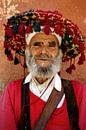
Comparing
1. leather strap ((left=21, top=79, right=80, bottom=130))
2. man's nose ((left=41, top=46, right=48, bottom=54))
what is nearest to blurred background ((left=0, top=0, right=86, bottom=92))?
man's nose ((left=41, top=46, right=48, bottom=54))

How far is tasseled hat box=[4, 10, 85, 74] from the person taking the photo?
3285 mm

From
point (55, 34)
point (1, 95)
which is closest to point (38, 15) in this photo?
point (55, 34)

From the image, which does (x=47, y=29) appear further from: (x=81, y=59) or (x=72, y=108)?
(x=72, y=108)

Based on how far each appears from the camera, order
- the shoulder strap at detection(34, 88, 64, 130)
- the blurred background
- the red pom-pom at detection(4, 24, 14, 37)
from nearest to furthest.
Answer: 1. the shoulder strap at detection(34, 88, 64, 130)
2. the red pom-pom at detection(4, 24, 14, 37)
3. the blurred background

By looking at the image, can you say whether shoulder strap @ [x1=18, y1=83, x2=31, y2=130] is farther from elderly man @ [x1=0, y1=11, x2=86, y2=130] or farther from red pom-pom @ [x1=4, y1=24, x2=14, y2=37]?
red pom-pom @ [x1=4, y1=24, x2=14, y2=37]

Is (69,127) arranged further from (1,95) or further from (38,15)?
(38,15)

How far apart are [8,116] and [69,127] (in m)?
0.44

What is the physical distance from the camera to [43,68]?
10.8 feet

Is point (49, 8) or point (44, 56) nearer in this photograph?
point (44, 56)

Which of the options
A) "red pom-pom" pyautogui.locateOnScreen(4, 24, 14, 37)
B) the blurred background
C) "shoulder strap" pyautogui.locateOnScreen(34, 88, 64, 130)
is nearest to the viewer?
"shoulder strap" pyautogui.locateOnScreen(34, 88, 64, 130)

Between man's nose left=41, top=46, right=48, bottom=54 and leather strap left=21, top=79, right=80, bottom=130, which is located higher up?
man's nose left=41, top=46, right=48, bottom=54

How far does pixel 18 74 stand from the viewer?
11.8 ft

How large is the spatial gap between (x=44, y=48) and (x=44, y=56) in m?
0.06

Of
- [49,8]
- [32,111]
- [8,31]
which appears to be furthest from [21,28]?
[32,111]
